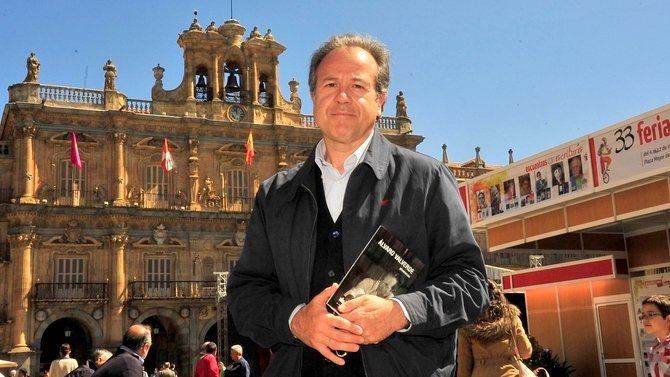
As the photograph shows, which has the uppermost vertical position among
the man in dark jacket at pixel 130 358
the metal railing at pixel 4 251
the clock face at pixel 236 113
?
the clock face at pixel 236 113

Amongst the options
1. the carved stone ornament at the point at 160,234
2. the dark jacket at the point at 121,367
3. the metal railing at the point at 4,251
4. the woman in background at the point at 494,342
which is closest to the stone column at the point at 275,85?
the carved stone ornament at the point at 160,234

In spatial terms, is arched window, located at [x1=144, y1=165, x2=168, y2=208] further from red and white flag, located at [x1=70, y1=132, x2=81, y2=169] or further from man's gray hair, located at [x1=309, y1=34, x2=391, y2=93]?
man's gray hair, located at [x1=309, y1=34, x2=391, y2=93]

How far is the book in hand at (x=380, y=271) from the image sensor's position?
1917 millimetres

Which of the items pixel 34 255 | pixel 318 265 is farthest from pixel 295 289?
pixel 34 255

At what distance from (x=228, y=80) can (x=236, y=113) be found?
7.44 ft

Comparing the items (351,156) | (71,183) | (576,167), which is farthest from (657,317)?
(71,183)

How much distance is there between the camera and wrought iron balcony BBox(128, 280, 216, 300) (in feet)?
97.2

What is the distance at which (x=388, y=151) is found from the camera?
234 centimetres

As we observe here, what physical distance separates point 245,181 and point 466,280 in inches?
1232

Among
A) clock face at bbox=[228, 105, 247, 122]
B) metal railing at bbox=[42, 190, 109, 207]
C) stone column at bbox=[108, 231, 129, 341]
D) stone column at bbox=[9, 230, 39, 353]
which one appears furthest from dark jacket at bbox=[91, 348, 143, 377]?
clock face at bbox=[228, 105, 247, 122]

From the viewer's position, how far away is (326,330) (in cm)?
192

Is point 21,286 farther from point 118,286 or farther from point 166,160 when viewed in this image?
point 166,160

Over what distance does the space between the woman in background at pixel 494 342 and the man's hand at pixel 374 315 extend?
338 centimetres

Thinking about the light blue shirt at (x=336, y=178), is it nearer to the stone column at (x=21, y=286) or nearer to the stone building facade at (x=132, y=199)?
the stone building facade at (x=132, y=199)
